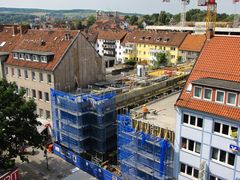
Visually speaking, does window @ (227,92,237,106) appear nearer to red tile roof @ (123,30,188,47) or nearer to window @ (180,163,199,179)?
window @ (180,163,199,179)

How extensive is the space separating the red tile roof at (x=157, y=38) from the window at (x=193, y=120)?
67.8m

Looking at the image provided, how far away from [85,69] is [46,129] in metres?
11.3

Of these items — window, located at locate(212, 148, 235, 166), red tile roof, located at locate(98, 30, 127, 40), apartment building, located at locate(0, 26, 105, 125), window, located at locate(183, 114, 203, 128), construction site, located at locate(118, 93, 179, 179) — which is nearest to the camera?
window, located at locate(212, 148, 235, 166)

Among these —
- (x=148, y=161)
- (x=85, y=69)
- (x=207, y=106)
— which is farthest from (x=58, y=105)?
(x=207, y=106)

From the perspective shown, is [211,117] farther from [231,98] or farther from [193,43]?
[193,43]

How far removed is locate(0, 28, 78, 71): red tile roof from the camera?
44.8 meters

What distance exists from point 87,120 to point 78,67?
1128cm

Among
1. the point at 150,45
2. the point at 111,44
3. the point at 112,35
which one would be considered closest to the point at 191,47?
the point at 150,45

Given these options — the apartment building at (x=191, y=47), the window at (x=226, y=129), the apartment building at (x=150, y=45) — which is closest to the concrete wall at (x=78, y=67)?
the window at (x=226, y=129)

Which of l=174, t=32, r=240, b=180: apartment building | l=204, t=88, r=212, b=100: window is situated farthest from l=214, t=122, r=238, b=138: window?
l=204, t=88, r=212, b=100: window

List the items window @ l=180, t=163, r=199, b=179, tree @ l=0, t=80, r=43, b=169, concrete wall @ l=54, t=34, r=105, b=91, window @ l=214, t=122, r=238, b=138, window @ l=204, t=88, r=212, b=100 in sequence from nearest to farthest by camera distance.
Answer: window @ l=214, t=122, r=238, b=138 < window @ l=204, t=88, r=212, b=100 < window @ l=180, t=163, r=199, b=179 < tree @ l=0, t=80, r=43, b=169 < concrete wall @ l=54, t=34, r=105, b=91

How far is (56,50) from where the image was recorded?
4575 centimetres

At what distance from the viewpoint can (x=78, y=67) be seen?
4638 centimetres

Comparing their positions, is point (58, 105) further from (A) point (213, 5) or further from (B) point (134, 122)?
(A) point (213, 5)
